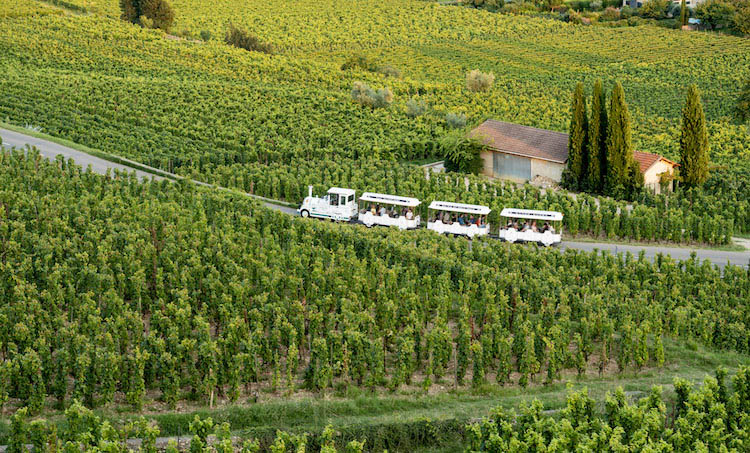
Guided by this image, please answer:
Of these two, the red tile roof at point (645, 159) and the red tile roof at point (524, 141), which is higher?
the red tile roof at point (524, 141)

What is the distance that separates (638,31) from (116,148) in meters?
87.2

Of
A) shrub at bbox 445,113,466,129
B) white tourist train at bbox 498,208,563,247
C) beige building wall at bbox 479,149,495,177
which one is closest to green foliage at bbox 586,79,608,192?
beige building wall at bbox 479,149,495,177

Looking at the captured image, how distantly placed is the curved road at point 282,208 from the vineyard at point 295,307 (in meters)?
4.34

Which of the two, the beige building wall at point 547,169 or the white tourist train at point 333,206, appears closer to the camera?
the white tourist train at point 333,206

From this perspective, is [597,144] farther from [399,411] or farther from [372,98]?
[399,411]

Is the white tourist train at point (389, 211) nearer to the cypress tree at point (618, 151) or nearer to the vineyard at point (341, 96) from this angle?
the vineyard at point (341, 96)

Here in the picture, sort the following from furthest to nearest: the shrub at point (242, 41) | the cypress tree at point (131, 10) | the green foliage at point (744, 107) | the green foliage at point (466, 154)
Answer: the cypress tree at point (131, 10) → the shrub at point (242, 41) → the green foliage at point (744, 107) → the green foliage at point (466, 154)

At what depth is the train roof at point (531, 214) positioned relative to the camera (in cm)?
4478

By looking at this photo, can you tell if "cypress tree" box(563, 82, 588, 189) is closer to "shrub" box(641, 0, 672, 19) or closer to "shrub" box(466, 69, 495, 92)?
"shrub" box(466, 69, 495, 92)

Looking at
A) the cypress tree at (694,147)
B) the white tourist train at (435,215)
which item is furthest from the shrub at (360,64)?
the white tourist train at (435,215)

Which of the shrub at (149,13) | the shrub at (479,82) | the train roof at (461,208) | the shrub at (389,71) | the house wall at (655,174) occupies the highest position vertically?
the shrub at (149,13)

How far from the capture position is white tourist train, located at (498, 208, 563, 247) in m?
44.9

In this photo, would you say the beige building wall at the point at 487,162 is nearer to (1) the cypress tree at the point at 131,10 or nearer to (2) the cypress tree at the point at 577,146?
(2) the cypress tree at the point at 577,146

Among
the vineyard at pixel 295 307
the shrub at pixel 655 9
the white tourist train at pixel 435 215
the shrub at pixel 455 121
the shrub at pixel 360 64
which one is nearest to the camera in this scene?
the vineyard at pixel 295 307
